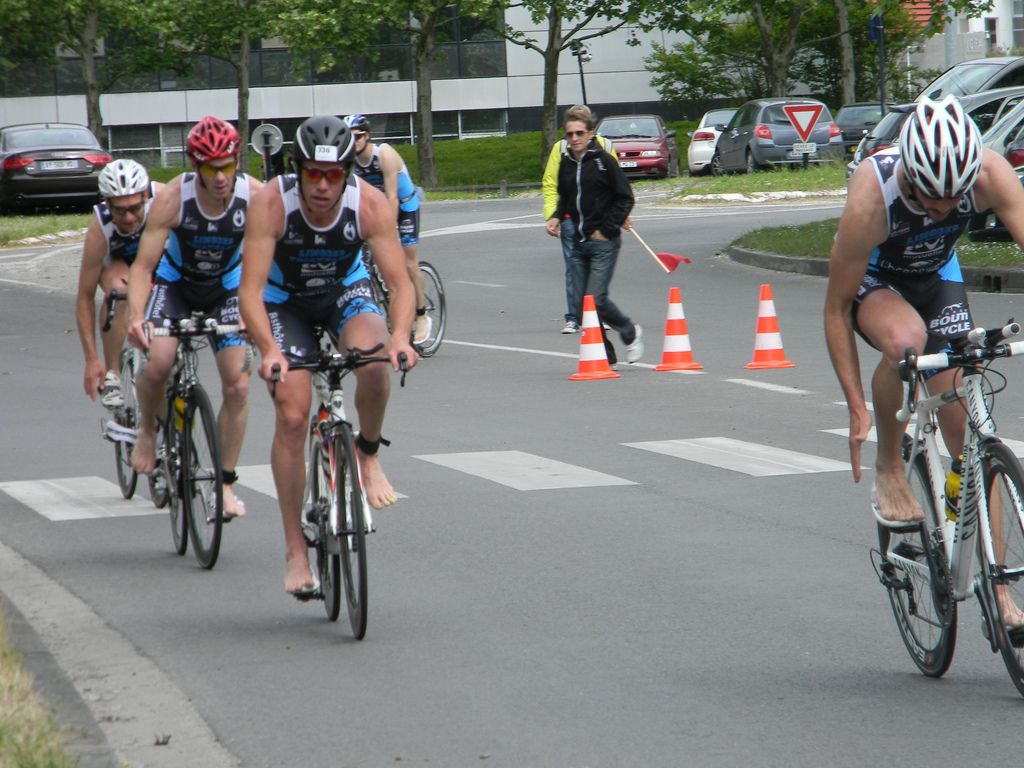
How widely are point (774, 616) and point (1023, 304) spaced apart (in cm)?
1159

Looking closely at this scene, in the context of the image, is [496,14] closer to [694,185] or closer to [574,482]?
[694,185]

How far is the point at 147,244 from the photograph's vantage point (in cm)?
812

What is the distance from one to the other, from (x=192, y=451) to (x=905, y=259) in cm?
354

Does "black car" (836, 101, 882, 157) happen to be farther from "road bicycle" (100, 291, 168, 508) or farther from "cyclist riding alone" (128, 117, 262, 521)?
"cyclist riding alone" (128, 117, 262, 521)

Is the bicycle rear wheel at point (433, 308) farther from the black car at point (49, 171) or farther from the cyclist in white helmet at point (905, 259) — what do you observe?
the black car at point (49, 171)

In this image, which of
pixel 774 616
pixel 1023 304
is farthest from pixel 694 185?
pixel 774 616

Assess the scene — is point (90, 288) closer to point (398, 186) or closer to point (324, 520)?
point (324, 520)

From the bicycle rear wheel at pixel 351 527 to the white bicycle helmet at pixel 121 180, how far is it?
3.14m

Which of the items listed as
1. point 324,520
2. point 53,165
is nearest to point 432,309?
point 324,520

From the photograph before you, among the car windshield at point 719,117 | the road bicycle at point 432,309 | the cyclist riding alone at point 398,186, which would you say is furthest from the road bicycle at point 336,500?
the car windshield at point 719,117

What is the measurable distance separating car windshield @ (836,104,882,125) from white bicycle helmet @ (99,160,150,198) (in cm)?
3835

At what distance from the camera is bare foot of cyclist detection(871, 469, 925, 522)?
18.9 feet

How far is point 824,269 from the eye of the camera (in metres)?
21.8

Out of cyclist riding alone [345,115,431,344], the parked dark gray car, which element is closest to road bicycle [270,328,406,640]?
cyclist riding alone [345,115,431,344]
